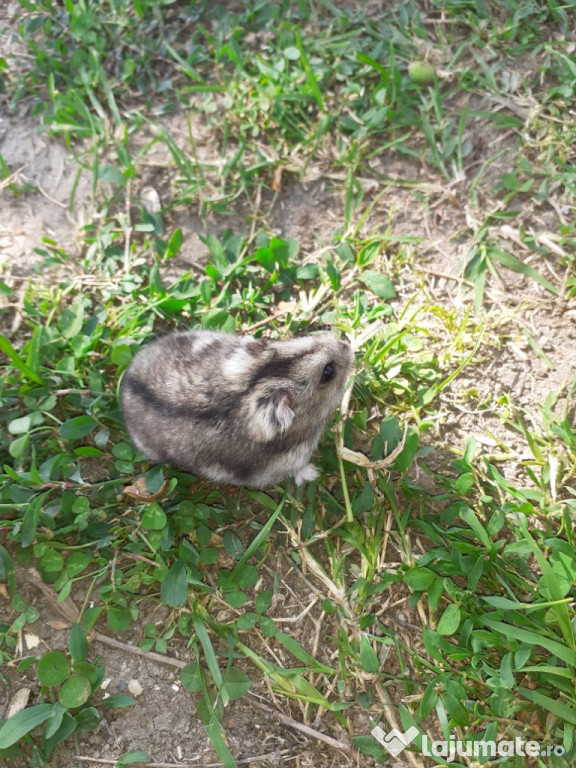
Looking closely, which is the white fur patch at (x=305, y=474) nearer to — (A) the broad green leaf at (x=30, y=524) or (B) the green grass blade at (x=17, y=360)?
(A) the broad green leaf at (x=30, y=524)

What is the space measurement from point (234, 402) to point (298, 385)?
475mm

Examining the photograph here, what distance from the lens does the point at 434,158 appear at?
4887mm

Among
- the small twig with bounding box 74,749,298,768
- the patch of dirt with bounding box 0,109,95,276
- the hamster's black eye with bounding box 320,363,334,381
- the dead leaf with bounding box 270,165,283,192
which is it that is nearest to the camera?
the small twig with bounding box 74,749,298,768

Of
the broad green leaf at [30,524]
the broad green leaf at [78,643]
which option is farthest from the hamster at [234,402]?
the broad green leaf at [78,643]

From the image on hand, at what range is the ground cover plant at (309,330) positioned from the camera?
3652mm

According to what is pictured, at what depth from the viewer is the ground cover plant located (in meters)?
3.65

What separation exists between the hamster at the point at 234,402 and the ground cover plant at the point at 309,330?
0.24 meters

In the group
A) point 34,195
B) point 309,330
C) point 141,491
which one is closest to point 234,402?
point 141,491

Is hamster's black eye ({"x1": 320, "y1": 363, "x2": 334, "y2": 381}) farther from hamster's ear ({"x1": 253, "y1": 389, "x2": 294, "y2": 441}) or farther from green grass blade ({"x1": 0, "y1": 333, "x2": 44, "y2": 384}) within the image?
green grass blade ({"x1": 0, "y1": 333, "x2": 44, "y2": 384})

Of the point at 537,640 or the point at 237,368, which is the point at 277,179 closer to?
the point at 237,368

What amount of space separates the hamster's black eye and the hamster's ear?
383mm

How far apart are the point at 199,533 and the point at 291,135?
3366 millimetres

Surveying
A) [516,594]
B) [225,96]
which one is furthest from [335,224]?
[516,594]

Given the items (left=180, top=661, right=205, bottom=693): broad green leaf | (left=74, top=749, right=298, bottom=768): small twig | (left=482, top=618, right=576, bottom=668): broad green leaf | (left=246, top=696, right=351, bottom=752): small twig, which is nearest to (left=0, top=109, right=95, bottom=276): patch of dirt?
(left=180, top=661, right=205, bottom=693): broad green leaf
